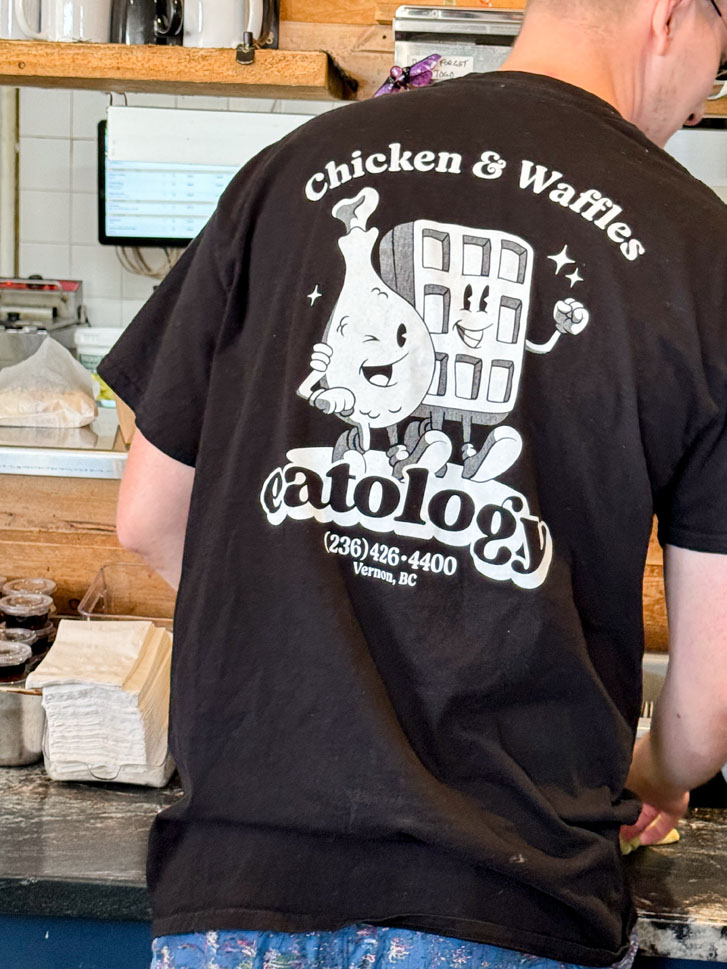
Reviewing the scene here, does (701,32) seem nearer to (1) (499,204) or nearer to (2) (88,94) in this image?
(1) (499,204)

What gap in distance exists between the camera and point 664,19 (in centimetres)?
84

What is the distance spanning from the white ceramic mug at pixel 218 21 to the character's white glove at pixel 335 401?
46.5 inches

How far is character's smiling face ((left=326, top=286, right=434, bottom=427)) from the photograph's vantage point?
754 mm

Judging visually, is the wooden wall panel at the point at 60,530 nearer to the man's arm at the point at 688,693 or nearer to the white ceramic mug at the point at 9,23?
the white ceramic mug at the point at 9,23

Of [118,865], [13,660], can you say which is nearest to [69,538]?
[13,660]

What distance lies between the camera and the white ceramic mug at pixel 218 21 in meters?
1.72

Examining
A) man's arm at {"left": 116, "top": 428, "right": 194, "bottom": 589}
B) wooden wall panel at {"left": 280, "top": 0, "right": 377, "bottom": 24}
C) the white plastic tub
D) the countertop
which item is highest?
wooden wall panel at {"left": 280, "top": 0, "right": 377, "bottom": 24}

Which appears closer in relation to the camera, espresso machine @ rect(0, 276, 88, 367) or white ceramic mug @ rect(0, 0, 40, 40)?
white ceramic mug @ rect(0, 0, 40, 40)

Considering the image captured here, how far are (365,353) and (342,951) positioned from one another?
16.7 inches

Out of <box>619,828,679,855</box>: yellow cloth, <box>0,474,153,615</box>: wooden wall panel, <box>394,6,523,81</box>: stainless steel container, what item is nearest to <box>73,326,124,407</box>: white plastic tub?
<box>0,474,153,615</box>: wooden wall panel

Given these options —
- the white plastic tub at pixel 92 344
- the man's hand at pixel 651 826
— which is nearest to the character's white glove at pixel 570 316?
the man's hand at pixel 651 826

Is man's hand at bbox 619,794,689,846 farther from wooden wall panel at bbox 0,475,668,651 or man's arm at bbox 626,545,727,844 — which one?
wooden wall panel at bbox 0,475,668,651

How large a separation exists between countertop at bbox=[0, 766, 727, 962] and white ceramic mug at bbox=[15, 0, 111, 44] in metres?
1.16

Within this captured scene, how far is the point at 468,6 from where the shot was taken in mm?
1665
